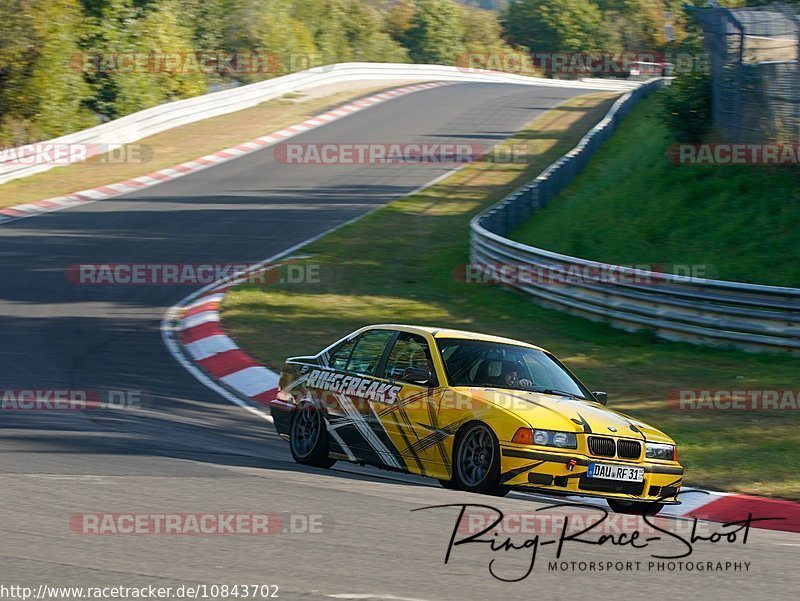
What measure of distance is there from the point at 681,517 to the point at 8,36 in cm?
2907

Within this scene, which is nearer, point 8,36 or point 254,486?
point 254,486

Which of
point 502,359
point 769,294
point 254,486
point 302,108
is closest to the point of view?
point 254,486

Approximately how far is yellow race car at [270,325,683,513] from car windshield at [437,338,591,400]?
11 mm

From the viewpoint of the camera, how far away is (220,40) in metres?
56.6

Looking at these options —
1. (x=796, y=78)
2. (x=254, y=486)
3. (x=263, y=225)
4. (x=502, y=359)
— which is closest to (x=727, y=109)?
(x=796, y=78)

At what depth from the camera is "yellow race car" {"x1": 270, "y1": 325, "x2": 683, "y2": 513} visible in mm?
8156

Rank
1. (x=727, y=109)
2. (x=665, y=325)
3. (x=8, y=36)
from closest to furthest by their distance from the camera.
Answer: (x=665, y=325)
(x=727, y=109)
(x=8, y=36)

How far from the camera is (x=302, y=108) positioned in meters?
41.9

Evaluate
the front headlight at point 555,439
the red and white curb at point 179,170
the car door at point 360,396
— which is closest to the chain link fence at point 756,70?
the car door at point 360,396

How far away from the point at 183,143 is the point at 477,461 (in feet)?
90.6

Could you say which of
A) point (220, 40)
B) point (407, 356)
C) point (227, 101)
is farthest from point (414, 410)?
point (220, 40)

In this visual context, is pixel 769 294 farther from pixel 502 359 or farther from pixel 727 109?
pixel 727 109
